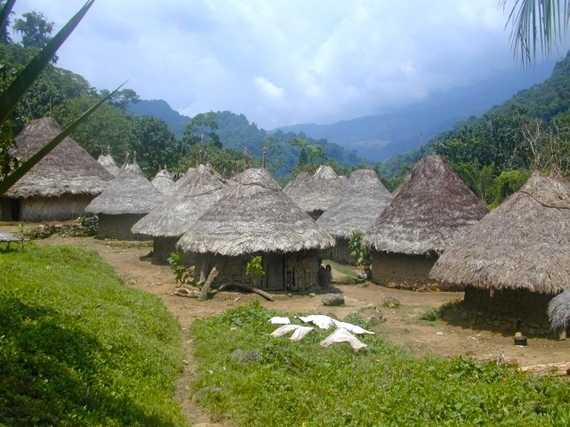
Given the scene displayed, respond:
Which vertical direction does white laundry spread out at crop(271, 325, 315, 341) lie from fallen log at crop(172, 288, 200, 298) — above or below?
→ above

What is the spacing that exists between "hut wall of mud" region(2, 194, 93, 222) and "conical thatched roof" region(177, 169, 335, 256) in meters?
12.1

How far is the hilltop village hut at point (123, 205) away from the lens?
23328mm

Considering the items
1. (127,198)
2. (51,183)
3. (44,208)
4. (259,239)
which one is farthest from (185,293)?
(44,208)

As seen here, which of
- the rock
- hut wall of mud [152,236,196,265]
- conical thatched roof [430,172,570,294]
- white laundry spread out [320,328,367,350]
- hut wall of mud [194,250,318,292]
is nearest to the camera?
white laundry spread out [320,328,367,350]

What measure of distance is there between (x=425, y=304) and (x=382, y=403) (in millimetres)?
8703

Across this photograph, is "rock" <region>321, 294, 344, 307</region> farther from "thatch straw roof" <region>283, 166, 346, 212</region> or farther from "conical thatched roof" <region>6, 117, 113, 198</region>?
"conical thatched roof" <region>6, 117, 113, 198</region>

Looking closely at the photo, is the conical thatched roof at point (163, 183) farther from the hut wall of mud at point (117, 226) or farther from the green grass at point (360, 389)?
the green grass at point (360, 389)

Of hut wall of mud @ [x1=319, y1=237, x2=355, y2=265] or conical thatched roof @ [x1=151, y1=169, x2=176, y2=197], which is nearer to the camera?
hut wall of mud @ [x1=319, y1=237, x2=355, y2=265]

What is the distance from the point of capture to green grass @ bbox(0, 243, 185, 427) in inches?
203

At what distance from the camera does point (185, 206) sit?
1936 cm

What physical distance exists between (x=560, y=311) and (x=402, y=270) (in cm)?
761

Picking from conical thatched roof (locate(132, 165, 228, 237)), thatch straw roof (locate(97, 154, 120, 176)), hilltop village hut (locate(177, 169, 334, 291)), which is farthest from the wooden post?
thatch straw roof (locate(97, 154, 120, 176))

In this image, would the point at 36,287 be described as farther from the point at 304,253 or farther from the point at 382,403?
the point at 304,253

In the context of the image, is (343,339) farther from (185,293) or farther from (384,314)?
(185,293)
